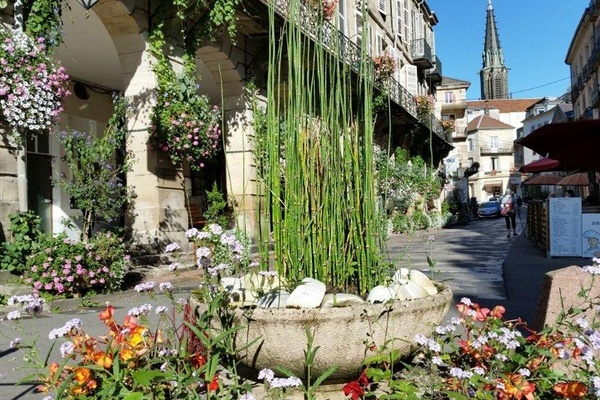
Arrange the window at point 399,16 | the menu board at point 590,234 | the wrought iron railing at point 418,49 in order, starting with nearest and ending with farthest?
the menu board at point 590,234 → the window at point 399,16 → the wrought iron railing at point 418,49

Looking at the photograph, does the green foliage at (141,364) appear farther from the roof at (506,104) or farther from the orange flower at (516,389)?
the roof at (506,104)

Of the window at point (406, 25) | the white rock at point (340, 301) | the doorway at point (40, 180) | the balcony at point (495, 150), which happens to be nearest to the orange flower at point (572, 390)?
the white rock at point (340, 301)

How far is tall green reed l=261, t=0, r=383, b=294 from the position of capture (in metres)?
2.77

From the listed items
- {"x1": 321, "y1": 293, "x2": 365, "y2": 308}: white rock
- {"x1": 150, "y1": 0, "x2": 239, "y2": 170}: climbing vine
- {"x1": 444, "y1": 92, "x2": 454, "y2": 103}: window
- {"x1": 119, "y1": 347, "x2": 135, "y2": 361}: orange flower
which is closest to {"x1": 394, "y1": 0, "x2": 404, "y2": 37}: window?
{"x1": 150, "y1": 0, "x2": 239, "y2": 170}: climbing vine

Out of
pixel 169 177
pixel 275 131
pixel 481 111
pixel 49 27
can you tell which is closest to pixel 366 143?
pixel 275 131

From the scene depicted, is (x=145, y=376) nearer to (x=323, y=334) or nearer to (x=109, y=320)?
(x=109, y=320)

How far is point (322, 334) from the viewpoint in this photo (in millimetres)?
2213

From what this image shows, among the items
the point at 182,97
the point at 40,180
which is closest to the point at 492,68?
the point at 40,180

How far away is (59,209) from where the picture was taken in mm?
10383

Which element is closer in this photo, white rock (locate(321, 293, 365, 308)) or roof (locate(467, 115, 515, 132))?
white rock (locate(321, 293, 365, 308))

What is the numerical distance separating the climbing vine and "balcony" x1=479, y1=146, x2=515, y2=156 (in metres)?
62.7

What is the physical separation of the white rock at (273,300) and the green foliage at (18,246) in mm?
4515

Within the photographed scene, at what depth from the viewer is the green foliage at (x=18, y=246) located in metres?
5.96

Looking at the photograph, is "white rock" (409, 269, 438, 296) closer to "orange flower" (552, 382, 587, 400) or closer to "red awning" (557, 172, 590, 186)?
"orange flower" (552, 382, 587, 400)
